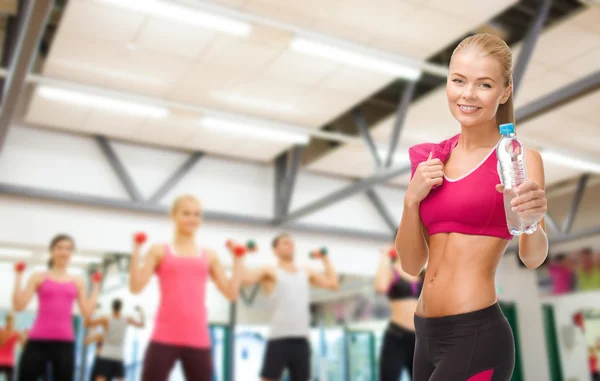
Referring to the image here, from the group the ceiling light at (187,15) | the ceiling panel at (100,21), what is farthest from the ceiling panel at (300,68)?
the ceiling panel at (100,21)

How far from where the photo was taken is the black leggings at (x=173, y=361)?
2.71m

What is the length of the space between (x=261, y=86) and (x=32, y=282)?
11.2 feet

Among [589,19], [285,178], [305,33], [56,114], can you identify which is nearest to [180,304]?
[305,33]

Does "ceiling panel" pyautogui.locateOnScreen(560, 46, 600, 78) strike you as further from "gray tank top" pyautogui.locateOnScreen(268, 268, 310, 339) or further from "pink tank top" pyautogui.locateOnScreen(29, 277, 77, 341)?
"pink tank top" pyautogui.locateOnScreen(29, 277, 77, 341)

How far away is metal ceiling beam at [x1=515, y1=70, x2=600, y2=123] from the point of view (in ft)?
16.2

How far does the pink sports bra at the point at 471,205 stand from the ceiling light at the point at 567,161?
23.3 ft

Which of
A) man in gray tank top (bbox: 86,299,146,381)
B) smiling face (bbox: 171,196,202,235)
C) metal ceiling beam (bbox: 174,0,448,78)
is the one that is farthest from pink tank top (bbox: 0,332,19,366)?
smiling face (bbox: 171,196,202,235)

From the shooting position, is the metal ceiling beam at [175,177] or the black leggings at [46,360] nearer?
the black leggings at [46,360]

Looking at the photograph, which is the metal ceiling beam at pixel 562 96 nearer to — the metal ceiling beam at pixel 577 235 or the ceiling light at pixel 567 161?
the ceiling light at pixel 567 161

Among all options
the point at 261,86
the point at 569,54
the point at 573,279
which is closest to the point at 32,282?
the point at 261,86

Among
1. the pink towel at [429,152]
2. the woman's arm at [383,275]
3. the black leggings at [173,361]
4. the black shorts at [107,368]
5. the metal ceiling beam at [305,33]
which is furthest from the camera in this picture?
the black shorts at [107,368]

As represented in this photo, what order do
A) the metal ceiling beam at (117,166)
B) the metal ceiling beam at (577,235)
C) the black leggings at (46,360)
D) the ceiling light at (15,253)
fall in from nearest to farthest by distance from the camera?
the black leggings at (46,360) < the ceiling light at (15,253) < the metal ceiling beam at (117,166) < the metal ceiling beam at (577,235)

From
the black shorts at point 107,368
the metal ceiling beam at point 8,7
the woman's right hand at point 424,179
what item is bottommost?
the black shorts at point 107,368

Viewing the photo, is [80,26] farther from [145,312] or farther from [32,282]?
[145,312]
